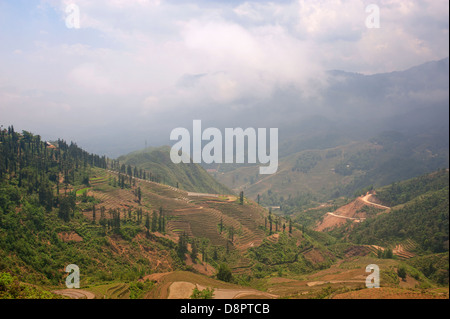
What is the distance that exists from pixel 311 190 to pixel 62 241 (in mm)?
155459

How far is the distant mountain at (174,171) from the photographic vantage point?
11006 centimetres

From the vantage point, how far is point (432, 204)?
5838cm

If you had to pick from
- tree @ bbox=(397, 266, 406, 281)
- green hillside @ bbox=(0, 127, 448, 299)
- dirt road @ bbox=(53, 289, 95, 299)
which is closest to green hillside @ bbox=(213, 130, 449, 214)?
green hillside @ bbox=(0, 127, 448, 299)

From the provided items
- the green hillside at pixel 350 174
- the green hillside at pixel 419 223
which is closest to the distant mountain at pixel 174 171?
the green hillside at pixel 350 174

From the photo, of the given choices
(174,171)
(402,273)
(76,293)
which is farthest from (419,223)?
(174,171)

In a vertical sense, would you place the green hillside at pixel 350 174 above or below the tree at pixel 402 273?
above

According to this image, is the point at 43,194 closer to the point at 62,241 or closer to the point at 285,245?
the point at 62,241

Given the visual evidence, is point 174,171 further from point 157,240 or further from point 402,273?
point 402,273

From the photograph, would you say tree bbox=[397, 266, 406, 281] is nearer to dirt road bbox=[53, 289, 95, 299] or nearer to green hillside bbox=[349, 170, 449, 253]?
green hillside bbox=[349, 170, 449, 253]

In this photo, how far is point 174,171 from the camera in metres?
119

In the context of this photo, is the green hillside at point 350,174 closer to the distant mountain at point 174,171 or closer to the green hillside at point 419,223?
the distant mountain at point 174,171

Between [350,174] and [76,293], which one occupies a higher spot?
[350,174]
